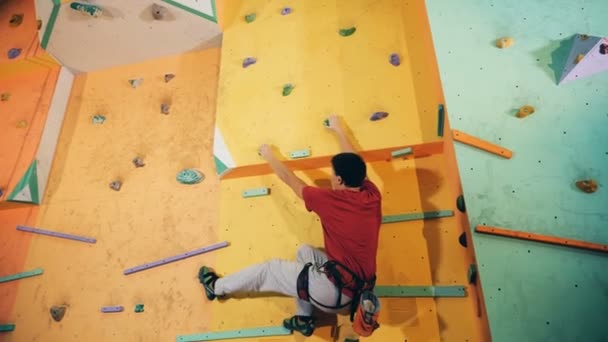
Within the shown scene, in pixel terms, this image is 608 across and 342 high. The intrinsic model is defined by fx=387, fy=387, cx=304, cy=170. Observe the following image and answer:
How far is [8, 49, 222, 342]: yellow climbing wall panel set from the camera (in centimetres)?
253

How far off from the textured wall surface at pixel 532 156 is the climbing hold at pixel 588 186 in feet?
0.07

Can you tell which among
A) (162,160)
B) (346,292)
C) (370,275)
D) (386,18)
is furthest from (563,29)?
(162,160)

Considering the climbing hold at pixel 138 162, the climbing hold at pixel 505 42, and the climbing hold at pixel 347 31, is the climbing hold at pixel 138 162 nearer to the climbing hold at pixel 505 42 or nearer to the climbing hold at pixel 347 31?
the climbing hold at pixel 347 31

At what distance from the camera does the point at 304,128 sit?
2.52m

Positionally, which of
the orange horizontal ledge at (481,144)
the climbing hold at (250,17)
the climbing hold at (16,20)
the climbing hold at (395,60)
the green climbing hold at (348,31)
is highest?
the climbing hold at (16,20)

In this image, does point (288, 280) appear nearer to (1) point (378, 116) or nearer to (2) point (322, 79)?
(1) point (378, 116)

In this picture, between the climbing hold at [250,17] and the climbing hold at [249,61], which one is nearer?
the climbing hold at [249,61]

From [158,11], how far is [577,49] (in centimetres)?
281

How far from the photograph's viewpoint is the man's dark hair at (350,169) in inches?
71.9

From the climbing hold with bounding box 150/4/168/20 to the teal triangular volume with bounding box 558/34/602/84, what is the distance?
8.93 feet

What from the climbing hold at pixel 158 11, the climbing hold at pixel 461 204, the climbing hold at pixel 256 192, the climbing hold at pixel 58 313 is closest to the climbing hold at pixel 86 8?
the climbing hold at pixel 158 11

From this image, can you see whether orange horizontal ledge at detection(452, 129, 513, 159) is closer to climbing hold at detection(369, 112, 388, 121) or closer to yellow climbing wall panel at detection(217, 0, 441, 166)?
yellow climbing wall panel at detection(217, 0, 441, 166)

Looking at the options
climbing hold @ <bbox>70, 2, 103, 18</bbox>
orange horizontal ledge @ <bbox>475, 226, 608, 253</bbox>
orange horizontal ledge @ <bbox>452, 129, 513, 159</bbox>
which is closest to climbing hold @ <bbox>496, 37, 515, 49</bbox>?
orange horizontal ledge @ <bbox>452, 129, 513, 159</bbox>

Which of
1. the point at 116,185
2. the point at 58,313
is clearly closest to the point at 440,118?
the point at 116,185
